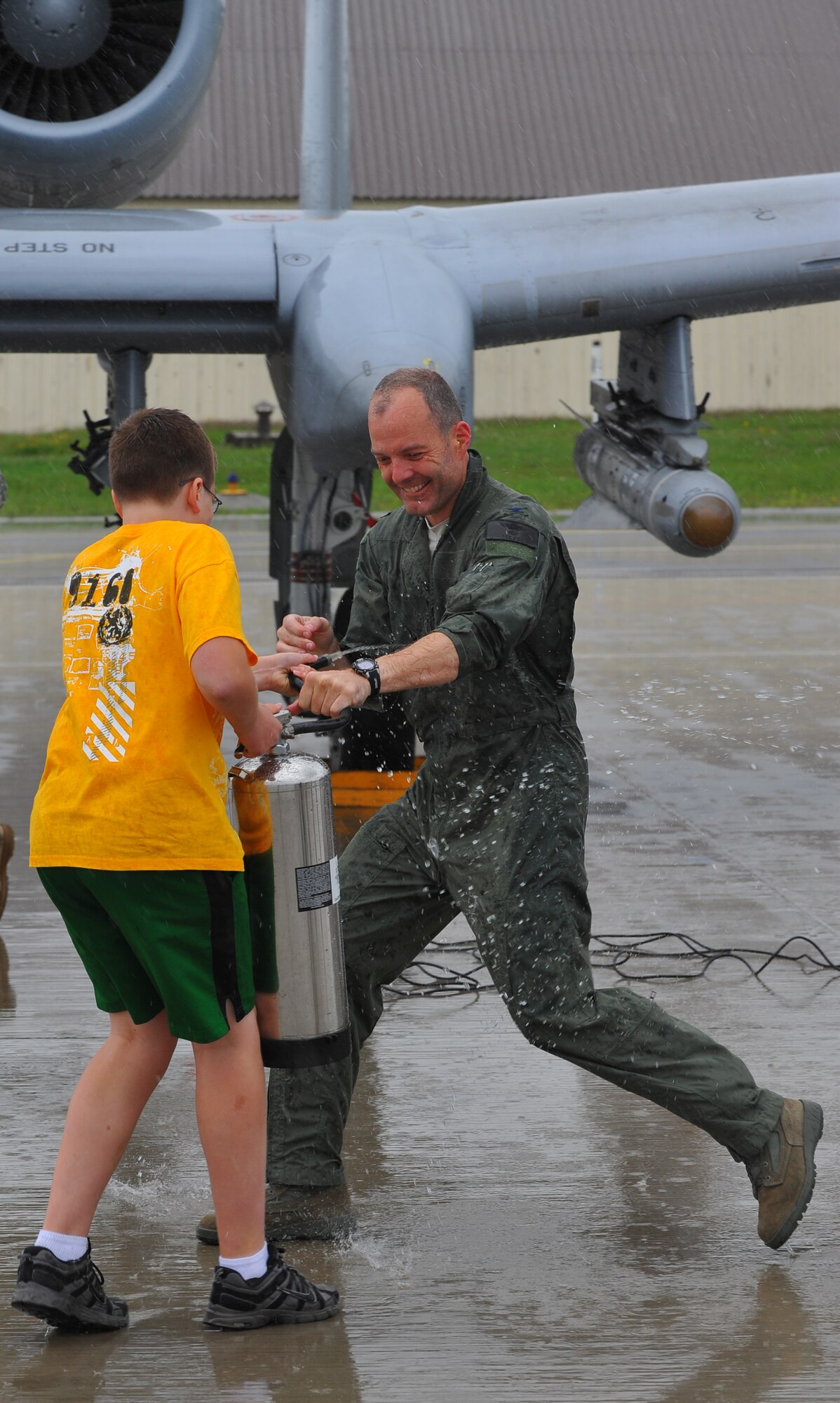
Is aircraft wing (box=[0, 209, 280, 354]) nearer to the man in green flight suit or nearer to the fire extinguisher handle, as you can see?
the man in green flight suit

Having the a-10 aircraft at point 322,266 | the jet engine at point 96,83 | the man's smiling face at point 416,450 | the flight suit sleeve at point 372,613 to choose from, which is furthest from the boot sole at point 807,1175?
the jet engine at point 96,83

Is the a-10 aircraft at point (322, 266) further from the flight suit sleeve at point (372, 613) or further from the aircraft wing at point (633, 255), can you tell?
the flight suit sleeve at point (372, 613)

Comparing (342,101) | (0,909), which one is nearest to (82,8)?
(342,101)

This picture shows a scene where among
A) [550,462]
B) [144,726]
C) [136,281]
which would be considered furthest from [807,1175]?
[550,462]

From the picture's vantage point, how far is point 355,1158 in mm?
4297

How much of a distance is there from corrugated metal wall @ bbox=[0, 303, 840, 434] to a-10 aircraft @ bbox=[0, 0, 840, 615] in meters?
23.5

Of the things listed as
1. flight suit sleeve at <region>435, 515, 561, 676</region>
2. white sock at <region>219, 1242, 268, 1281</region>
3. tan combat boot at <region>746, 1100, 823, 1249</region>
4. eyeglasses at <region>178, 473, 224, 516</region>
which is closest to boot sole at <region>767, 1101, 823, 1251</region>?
tan combat boot at <region>746, 1100, 823, 1249</region>

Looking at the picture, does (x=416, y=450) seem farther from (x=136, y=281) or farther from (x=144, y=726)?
(x=136, y=281)

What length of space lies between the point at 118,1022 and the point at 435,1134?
49.0 inches

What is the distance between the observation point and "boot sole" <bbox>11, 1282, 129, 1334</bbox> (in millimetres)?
3281

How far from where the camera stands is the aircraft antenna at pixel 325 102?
387 inches

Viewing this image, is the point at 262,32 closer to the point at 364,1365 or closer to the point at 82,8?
the point at 82,8

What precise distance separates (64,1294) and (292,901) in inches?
34.6

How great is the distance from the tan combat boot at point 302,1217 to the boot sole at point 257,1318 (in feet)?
1.29
